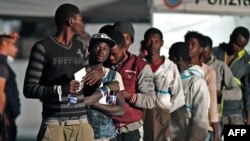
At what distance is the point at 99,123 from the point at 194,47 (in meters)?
2.42

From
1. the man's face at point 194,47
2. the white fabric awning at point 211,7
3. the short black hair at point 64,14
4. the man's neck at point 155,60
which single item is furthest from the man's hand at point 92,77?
the white fabric awning at point 211,7

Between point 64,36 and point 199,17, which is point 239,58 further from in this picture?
point 64,36

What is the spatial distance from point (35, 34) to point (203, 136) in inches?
364

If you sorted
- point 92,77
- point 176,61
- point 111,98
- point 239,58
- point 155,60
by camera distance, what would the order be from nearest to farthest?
point 92,77, point 111,98, point 155,60, point 176,61, point 239,58

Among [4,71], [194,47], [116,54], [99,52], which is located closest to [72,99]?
[99,52]

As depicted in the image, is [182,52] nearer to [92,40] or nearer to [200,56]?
[200,56]

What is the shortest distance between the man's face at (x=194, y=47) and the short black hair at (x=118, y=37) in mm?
1548

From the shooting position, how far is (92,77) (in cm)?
627

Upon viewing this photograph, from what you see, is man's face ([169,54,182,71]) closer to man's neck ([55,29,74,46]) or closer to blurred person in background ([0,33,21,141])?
man's neck ([55,29,74,46])

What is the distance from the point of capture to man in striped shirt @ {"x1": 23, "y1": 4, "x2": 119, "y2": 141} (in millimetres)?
6070

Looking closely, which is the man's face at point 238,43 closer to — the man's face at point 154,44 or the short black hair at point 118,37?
the man's face at point 154,44

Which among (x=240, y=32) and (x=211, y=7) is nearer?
A: (x=240, y=32)

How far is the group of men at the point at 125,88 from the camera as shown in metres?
6.14

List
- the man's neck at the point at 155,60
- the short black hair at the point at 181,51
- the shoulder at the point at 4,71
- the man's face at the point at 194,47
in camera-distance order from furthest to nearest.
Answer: the shoulder at the point at 4,71 < the man's face at the point at 194,47 < the short black hair at the point at 181,51 < the man's neck at the point at 155,60
